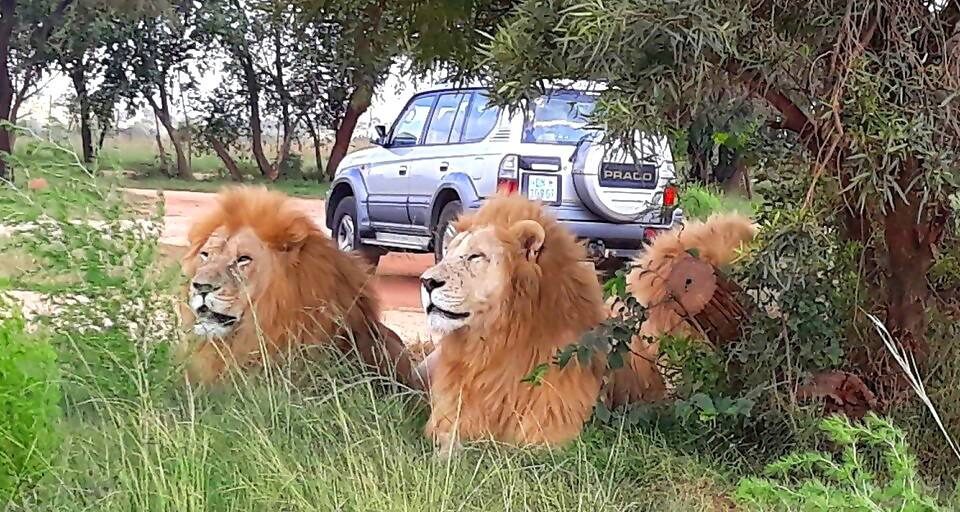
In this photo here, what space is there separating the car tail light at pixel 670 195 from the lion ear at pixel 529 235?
1052 millimetres

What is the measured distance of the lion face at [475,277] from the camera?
3.59 metres

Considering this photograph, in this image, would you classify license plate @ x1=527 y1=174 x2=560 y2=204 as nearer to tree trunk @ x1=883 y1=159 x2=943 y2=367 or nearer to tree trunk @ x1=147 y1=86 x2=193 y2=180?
tree trunk @ x1=883 y1=159 x2=943 y2=367

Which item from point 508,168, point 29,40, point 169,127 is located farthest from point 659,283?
point 169,127

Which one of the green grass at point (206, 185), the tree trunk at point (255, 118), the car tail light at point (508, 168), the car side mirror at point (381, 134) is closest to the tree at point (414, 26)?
the car tail light at point (508, 168)

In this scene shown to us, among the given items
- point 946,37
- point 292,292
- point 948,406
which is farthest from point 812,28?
point 292,292

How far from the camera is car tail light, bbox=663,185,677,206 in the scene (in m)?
4.63

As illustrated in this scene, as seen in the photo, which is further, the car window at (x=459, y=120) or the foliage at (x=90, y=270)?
the car window at (x=459, y=120)

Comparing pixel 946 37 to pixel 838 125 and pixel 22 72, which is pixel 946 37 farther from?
pixel 22 72

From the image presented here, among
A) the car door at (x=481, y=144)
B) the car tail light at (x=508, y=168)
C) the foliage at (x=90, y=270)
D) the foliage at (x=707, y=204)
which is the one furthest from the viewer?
the car door at (x=481, y=144)

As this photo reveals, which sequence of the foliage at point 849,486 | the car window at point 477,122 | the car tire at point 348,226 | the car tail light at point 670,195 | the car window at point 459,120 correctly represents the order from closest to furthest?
the foliage at point 849,486 → the car tail light at point 670,195 → the car window at point 477,122 → the car window at point 459,120 → the car tire at point 348,226

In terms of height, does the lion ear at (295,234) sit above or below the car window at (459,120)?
below

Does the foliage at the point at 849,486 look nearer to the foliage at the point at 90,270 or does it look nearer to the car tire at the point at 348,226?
the foliage at the point at 90,270

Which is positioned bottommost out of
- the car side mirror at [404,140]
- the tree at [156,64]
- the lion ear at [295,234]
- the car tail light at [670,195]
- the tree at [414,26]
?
the lion ear at [295,234]

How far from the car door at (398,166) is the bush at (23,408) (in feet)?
27.5
